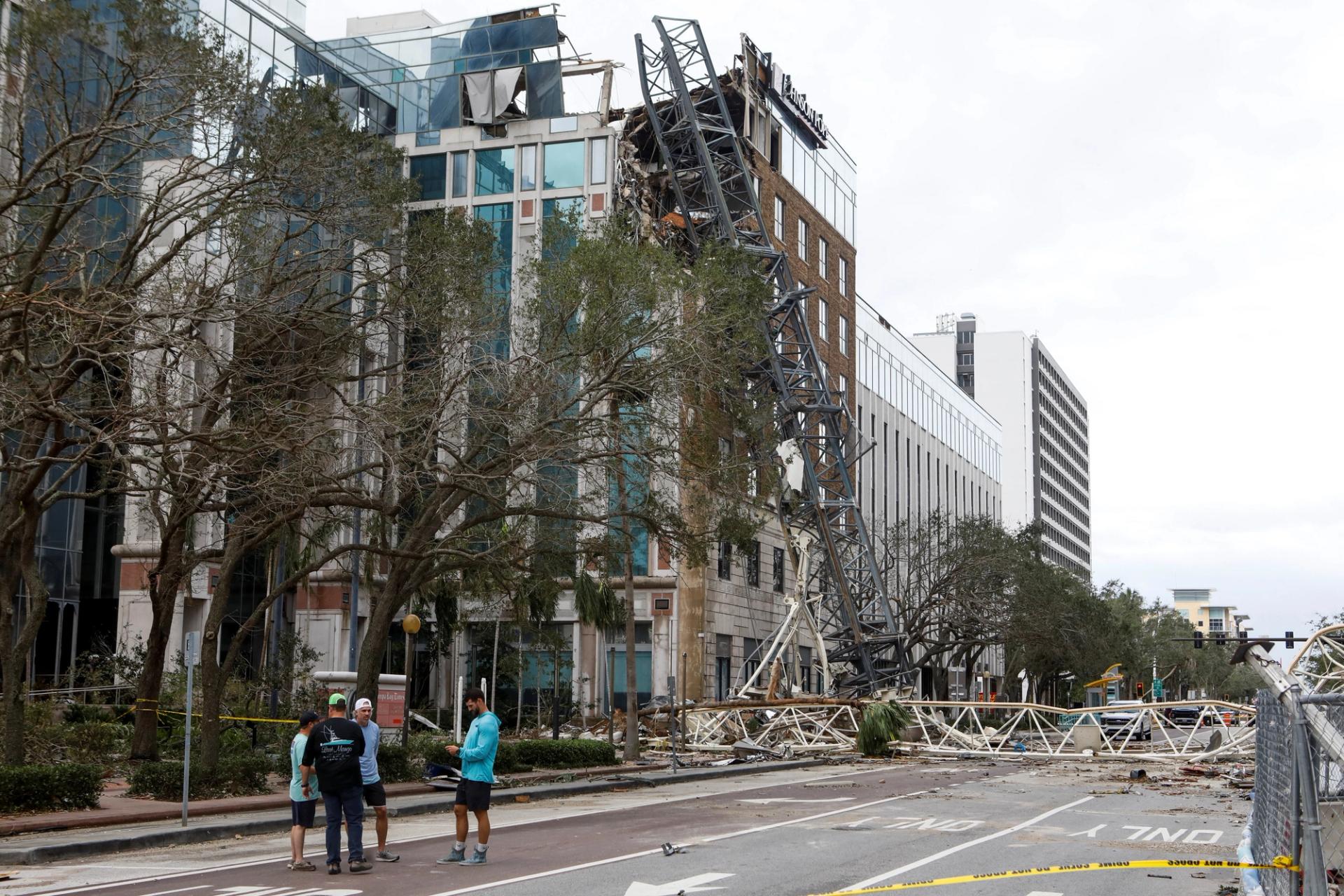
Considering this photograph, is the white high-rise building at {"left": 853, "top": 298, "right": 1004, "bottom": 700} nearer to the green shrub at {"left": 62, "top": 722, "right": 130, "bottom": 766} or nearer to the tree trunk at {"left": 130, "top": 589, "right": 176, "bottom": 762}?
the green shrub at {"left": 62, "top": 722, "right": 130, "bottom": 766}

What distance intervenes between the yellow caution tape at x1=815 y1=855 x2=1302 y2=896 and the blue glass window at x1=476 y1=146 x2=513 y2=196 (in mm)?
46500

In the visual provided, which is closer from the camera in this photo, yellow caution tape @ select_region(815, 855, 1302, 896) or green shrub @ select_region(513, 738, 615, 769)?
yellow caution tape @ select_region(815, 855, 1302, 896)

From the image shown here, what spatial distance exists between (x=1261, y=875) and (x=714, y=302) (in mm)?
16561

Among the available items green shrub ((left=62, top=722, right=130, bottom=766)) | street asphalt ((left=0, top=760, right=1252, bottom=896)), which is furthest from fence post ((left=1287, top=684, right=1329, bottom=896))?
green shrub ((left=62, top=722, right=130, bottom=766))

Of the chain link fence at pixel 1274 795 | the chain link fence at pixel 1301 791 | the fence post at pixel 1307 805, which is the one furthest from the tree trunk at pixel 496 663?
the fence post at pixel 1307 805

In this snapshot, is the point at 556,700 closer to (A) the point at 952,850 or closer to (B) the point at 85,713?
(B) the point at 85,713

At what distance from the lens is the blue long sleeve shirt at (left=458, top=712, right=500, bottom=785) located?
13.6 metres

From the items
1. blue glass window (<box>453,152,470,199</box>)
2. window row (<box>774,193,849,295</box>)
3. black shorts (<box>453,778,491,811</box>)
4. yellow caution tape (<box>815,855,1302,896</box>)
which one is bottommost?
yellow caution tape (<box>815,855,1302,896</box>)

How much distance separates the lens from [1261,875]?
1047cm

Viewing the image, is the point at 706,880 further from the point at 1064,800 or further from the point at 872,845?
the point at 1064,800

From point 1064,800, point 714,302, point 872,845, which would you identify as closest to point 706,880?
point 872,845

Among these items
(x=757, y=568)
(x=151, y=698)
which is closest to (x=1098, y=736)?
(x=757, y=568)

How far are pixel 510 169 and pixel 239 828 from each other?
42418 mm

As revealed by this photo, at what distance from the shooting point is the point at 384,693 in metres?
25.5
